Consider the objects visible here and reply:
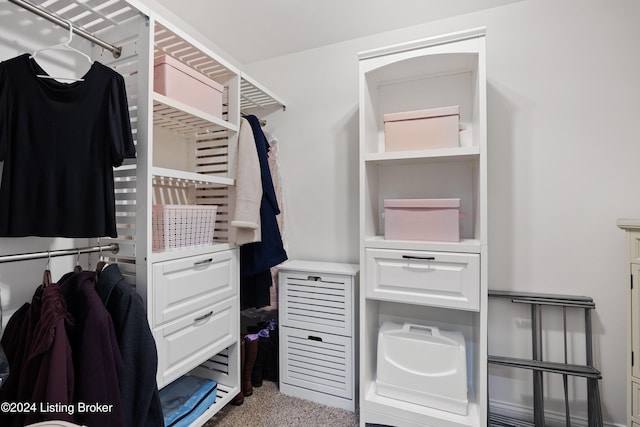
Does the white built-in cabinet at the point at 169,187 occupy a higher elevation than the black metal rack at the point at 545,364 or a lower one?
higher

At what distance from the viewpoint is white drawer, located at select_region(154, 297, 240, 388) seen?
53.2 inches

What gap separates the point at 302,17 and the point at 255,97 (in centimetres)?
63

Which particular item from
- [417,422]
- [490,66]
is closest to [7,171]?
[417,422]

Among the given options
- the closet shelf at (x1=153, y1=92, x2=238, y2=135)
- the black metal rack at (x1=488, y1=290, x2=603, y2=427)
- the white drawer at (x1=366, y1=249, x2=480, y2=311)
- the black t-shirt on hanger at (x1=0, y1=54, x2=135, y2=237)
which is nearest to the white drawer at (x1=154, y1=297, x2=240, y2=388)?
the black t-shirt on hanger at (x1=0, y1=54, x2=135, y2=237)

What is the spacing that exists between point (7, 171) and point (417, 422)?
206cm

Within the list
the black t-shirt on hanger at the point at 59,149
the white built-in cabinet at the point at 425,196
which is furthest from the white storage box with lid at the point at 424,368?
the black t-shirt on hanger at the point at 59,149

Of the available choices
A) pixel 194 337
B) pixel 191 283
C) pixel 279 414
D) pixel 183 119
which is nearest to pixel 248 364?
pixel 279 414

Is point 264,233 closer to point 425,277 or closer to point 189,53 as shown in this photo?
point 425,277

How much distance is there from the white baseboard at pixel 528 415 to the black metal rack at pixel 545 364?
0.04m

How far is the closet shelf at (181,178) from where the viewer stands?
137cm

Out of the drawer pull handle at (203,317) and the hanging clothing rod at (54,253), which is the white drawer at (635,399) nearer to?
the drawer pull handle at (203,317)

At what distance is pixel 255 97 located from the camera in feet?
7.52

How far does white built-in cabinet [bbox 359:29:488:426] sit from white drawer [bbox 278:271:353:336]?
18 cm

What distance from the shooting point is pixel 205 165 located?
1978mm
